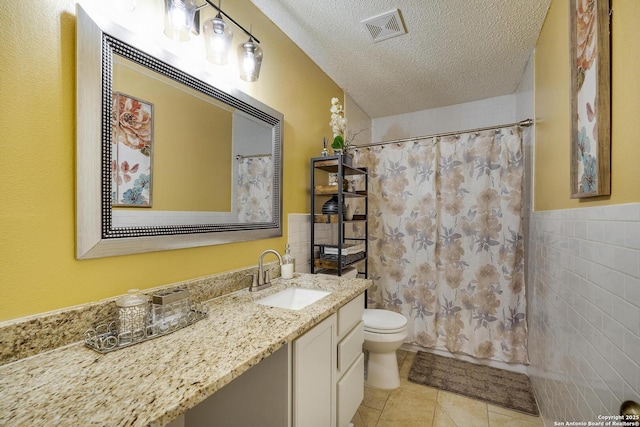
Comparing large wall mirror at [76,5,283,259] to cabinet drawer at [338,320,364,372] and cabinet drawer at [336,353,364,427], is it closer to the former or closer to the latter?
cabinet drawer at [338,320,364,372]

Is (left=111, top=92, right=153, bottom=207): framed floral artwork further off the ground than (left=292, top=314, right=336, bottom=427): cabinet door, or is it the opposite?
(left=111, top=92, right=153, bottom=207): framed floral artwork

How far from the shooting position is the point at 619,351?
82 cm

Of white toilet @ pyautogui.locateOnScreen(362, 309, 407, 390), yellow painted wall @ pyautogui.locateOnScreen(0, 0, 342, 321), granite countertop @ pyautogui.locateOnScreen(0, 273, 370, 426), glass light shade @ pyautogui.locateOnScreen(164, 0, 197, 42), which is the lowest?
white toilet @ pyautogui.locateOnScreen(362, 309, 407, 390)

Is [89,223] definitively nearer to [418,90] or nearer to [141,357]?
[141,357]

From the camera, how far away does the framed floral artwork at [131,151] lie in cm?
95

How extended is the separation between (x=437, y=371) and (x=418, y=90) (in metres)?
2.44

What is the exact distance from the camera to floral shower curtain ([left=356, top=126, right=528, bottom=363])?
2164mm

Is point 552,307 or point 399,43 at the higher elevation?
point 399,43

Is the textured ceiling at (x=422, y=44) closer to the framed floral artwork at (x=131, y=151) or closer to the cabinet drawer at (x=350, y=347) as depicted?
the framed floral artwork at (x=131, y=151)

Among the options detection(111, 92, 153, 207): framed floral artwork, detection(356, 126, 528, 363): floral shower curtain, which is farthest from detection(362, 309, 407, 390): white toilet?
detection(111, 92, 153, 207): framed floral artwork

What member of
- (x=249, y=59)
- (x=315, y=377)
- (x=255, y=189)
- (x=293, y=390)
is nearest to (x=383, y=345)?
(x=315, y=377)

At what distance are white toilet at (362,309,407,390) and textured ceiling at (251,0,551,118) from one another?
1952 mm

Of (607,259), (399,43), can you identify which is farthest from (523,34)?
(607,259)

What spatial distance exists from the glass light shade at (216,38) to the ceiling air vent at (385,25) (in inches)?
36.8
